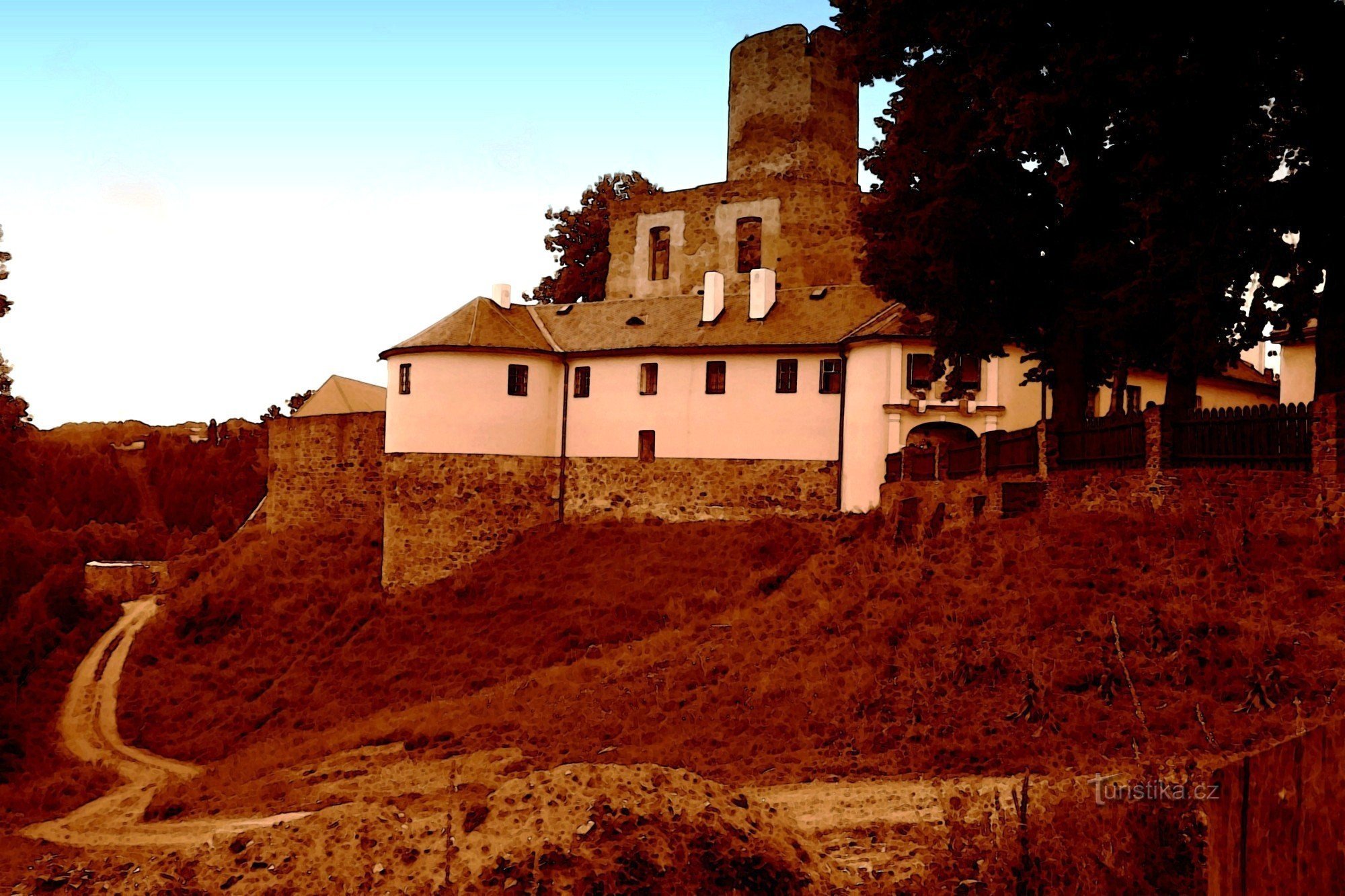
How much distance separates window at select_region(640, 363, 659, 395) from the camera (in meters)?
33.4

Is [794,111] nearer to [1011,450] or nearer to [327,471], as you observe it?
[327,471]

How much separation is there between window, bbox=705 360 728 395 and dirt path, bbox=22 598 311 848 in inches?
663

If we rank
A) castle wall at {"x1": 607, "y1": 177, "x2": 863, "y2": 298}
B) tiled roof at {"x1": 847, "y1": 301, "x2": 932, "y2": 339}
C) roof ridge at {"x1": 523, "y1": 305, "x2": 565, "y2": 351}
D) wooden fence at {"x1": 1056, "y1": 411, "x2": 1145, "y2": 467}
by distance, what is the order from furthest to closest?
castle wall at {"x1": 607, "y1": 177, "x2": 863, "y2": 298}, roof ridge at {"x1": 523, "y1": 305, "x2": 565, "y2": 351}, tiled roof at {"x1": 847, "y1": 301, "x2": 932, "y2": 339}, wooden fence at {"x1": 1056, "y1": 411, "x2": 1145, "y2": 467}

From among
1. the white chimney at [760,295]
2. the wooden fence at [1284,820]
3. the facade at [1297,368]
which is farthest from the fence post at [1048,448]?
the wooden fence at [1284,820]

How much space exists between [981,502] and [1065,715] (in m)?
10.0

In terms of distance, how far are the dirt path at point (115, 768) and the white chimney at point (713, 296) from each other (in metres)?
18.9

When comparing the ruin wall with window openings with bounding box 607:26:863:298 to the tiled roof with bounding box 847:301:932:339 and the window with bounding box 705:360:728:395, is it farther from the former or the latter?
the tiled roof with bounding box 847:301:932:339

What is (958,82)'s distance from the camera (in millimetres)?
21156

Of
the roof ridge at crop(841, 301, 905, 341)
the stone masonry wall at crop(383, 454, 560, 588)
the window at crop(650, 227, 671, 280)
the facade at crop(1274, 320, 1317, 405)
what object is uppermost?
the window at crop(650, 227, 671, 280)

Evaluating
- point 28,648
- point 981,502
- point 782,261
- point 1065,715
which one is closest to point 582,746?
point 1065,715

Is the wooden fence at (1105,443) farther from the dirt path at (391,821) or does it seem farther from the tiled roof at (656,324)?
the tiled roof at (656,324)

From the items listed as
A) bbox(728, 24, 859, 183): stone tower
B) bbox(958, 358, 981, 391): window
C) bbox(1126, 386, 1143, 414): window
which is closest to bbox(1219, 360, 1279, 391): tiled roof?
bbox(1126, 386, 1143, 414): window

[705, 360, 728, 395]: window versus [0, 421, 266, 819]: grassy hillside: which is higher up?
[705, 360, 728, 395]: window

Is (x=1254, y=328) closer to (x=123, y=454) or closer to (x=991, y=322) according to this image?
(x=991, y=322)
